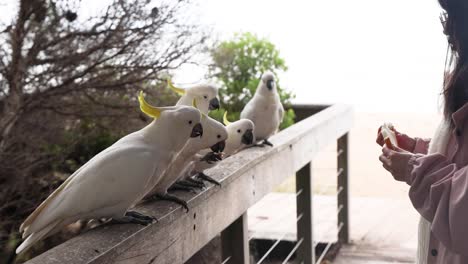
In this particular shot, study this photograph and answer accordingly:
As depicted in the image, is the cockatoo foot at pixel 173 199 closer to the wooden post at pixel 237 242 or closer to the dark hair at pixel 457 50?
the wooden post at pixel 237 242

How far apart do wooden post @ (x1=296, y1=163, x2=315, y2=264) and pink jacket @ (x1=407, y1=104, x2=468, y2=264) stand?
1001 mm

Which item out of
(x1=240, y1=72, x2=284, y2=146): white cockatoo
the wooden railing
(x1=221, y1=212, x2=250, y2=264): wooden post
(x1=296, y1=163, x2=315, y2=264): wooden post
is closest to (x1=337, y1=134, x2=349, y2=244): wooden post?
the wooden railing

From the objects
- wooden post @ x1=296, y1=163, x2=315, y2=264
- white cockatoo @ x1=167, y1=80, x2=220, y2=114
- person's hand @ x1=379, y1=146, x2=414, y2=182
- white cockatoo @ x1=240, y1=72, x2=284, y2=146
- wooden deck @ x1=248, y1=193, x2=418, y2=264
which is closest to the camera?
person's hand @ x1=379, y1=146, x2=414, y2=182

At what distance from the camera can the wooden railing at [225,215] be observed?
80 cm

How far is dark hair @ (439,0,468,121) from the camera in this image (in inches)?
30.8

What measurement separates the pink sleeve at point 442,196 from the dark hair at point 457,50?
8 cm

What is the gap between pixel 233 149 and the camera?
1.31 metres

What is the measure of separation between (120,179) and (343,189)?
1.73 metres

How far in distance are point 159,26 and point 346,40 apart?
2.76 m

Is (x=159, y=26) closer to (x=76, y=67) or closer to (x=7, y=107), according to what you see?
(x=76, y=67)

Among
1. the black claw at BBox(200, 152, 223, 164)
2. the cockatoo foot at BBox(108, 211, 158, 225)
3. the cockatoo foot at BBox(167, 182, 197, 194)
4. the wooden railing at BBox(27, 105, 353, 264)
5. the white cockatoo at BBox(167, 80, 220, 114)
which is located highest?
the white cockatoo at BBox(167, 80, 220, 114)

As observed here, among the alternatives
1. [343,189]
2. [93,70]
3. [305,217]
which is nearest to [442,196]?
[305,217]

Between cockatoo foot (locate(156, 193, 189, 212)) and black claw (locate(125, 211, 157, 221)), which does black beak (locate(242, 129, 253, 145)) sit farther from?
black claw (locate(125, 211, 157, 221))

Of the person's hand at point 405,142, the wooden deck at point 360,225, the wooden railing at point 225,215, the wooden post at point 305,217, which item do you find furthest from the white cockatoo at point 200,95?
the wooden deck at point 360,225
